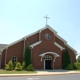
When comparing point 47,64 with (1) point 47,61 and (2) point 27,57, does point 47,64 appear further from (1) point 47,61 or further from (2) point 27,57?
(2) point 27,57

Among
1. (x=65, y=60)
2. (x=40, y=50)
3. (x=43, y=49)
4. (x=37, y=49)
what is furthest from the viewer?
(x=65, y=60)

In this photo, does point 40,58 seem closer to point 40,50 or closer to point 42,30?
point 40,50

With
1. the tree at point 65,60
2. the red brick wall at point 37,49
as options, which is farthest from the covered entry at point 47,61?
the tree at point 65,60

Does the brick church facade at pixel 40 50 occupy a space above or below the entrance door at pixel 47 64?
above

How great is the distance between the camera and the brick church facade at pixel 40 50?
95.1ft

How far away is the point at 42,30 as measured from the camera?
3116 cm

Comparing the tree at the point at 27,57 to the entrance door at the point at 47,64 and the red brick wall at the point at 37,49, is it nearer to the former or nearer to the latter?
the red brick wall at the point at 37,49

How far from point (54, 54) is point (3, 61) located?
11067mm

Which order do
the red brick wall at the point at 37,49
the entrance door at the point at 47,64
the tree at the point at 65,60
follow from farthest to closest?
the tree at the point at 65,60
the entrance door at the point at 47,64
the red brick wall at the point at 37,49

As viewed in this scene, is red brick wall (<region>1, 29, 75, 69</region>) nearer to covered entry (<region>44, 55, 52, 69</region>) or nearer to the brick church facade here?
the brick church facade

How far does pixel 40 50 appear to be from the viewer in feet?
96.3

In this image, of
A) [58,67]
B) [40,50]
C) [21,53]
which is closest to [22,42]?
[21,53]

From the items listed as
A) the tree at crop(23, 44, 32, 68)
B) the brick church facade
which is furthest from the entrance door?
the tree at crop(23, 44, 32, 68)

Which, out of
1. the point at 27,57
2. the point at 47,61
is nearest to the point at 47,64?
the point at 47,61
